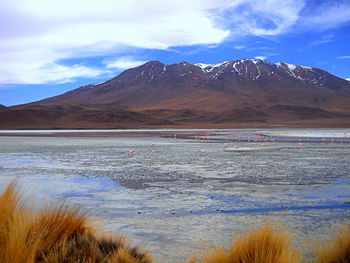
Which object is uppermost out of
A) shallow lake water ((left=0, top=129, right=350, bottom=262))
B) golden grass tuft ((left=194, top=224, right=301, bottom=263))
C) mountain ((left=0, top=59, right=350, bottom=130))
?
mountain ((left=0, top=59, right=350, bottom=130))

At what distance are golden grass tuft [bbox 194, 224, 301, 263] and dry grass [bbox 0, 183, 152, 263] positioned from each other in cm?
87

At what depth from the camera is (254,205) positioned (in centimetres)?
767

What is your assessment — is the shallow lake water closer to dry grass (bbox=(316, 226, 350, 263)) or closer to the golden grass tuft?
the golden grass tuft

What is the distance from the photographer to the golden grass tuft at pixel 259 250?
3.56 metres

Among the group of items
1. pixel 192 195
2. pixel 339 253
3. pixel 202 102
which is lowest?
pixel 192 195

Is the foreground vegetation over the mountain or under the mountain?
under

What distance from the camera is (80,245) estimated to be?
4160 millimetres

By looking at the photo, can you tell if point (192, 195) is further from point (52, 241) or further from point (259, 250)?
point (259, 250)

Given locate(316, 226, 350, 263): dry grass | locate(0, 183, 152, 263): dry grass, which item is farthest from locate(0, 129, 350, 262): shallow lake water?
locate(316, 226, 350, 263): dry grass

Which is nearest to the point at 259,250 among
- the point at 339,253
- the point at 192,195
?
the point at 339,253

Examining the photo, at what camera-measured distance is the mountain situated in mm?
105375

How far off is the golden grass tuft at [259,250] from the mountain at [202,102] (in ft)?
297

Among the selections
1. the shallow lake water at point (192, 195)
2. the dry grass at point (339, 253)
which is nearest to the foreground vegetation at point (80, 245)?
the dry grass at point (339, 253)

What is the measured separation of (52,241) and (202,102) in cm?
14725
